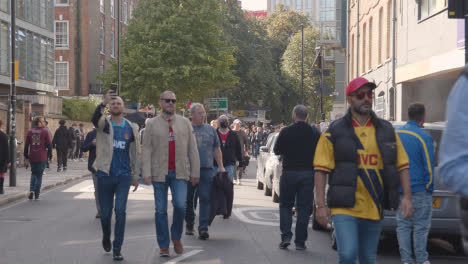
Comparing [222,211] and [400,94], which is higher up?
[400,94]

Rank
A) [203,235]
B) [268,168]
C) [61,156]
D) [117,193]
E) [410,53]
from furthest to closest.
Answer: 1. [61,156]
2. [410,53]
3. [268,168]
4. [203,235]
5. [117,193]

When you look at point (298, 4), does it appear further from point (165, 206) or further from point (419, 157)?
point (419, 157)

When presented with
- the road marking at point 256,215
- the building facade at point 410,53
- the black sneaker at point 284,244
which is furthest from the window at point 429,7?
the black sneaker at point 284,244

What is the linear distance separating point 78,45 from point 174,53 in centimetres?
1045

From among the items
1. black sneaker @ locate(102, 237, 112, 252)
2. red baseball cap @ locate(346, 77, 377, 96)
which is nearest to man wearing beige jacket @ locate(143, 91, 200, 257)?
black sneaker @ locate(102, 237, 112, 252)

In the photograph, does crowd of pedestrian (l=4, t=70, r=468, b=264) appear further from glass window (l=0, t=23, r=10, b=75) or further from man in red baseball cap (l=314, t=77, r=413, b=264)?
glass window (l=0, t=23, r=10, b=75)

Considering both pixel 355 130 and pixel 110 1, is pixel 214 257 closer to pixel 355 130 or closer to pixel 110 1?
pixel 355 130

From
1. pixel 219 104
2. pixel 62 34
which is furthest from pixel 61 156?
pixel 62 34

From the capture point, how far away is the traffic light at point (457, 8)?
917 centimetres

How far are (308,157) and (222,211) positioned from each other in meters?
1.89

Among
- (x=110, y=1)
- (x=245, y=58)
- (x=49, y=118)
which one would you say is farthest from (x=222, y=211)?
(x=245, y=58)

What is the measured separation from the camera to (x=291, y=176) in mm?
9141

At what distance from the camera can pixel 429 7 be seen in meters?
23.1

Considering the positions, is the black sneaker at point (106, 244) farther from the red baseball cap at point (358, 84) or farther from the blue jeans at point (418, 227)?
the red baseball cap at point (358, 84)
